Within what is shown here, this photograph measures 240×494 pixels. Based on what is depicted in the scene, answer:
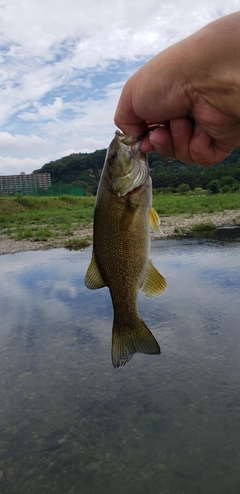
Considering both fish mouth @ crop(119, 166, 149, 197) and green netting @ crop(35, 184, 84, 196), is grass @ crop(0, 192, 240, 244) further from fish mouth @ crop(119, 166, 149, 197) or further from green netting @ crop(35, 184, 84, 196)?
fish mouth @ crop(119, 166, 149, 197)

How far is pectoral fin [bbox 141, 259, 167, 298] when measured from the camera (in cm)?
295

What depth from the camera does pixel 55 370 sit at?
7156 millimetres

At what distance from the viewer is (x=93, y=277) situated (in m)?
2.93

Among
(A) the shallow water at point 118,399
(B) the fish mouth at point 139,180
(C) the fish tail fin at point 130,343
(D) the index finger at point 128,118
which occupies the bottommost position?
(A) the shallow water at point 118,399

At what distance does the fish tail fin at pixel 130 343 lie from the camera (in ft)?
9.77

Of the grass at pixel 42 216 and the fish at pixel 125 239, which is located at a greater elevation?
the fish at pixel 125 239

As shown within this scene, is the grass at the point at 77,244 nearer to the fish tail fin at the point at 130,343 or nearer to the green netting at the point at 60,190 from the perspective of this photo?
the fish tail fin at the point at 130,343

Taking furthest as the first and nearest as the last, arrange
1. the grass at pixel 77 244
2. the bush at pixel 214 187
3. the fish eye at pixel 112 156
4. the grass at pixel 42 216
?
the bush at pixel 214 187 < the grass at pixel 42 216 < the grass at pixel 77 244 < the fish eye at pixel 112 156

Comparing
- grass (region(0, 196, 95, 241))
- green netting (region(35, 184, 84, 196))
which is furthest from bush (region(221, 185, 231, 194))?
green netting (region(35, 184, 84, 196))

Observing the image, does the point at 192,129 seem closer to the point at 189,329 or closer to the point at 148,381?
the point at 148,381

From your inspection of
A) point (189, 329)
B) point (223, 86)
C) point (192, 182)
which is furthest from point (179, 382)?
point (192, 182)

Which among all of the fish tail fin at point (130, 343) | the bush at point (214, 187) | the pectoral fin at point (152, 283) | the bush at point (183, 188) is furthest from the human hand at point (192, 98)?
the bush at point (214, 187)

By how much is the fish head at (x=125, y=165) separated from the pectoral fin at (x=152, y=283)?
59 cm

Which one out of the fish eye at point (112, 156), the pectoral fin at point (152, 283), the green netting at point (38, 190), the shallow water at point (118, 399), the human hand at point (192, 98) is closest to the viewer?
the human hand at point (192, 98)
